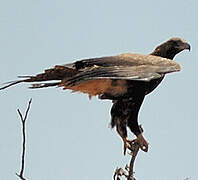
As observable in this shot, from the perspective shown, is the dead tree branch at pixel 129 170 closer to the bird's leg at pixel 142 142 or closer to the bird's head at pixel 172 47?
the bird's leg at pixel 142 142

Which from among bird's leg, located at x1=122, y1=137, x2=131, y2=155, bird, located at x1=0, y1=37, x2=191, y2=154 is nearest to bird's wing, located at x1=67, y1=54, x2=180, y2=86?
bird, located at x1=0, y1=37, x2=191, y2=154

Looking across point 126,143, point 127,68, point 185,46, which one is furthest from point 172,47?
point 126,143

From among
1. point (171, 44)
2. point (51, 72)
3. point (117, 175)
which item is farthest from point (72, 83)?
point (171, 44)

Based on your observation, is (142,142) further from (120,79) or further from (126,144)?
(120,79)

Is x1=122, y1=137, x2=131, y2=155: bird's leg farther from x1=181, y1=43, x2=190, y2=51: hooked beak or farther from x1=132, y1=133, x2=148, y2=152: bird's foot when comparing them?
x1=181, y1=43, x2=190, y2=51: hooked beak

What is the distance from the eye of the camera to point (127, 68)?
181 inches

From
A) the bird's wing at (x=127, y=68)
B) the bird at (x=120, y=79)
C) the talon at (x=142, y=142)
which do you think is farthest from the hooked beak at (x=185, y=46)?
the talon at (x=142, y=142)

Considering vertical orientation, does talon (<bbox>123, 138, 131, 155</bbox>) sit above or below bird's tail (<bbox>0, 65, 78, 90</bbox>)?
below

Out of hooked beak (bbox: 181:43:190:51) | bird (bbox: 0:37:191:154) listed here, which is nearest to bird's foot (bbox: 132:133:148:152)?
bird (bbox: 0:37:191:154)

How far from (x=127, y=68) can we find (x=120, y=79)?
0.12 meters

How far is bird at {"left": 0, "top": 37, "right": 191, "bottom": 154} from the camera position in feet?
14.3

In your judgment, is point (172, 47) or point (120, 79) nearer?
point (120, 79)

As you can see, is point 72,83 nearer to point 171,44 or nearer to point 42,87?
point 42,87

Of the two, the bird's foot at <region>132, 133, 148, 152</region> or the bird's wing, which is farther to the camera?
the bird's foot at <region>132, 133, 148, 152</region>
